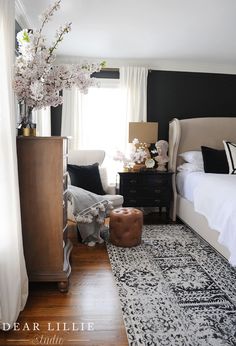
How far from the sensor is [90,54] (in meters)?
3.98

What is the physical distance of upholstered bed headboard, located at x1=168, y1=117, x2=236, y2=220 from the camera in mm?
4020

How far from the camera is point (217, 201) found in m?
2.53

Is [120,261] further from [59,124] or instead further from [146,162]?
[59,124]

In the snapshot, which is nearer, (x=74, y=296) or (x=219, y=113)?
(x=74, y=296)

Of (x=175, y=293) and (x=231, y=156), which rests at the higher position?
(x=231, y=156)

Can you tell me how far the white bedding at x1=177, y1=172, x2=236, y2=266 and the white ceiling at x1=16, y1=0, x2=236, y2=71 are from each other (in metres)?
1.70

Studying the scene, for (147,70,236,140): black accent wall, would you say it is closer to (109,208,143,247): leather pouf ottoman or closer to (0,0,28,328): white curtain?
(109,208,143,247): leather pouf ottoman

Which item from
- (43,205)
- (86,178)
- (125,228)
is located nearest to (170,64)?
(86,178)

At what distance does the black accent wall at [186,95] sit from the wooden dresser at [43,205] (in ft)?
9.09

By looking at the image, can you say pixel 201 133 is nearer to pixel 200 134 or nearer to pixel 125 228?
pixel 200 134

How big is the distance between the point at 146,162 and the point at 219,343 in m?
2.75

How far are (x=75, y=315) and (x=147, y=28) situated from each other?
2960 millimetres

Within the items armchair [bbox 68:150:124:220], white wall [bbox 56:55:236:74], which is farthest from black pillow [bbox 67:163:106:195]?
white wall [bbox 56:55:236:74]

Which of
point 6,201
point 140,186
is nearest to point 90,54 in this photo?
point 140,186
